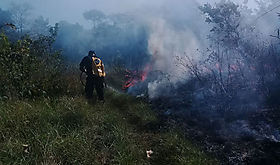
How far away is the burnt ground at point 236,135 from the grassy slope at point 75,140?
1.83ft

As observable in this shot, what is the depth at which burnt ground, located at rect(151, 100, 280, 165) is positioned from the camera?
4020 mm

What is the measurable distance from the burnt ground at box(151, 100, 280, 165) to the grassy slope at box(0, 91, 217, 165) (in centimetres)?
56

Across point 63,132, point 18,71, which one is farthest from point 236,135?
point 18,71

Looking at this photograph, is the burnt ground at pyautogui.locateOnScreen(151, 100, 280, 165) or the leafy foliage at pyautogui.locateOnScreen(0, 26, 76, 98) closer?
the burnt ground at pyautogui.locateOnScreen(151, 100, 280, 165)

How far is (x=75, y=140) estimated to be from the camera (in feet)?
11.5

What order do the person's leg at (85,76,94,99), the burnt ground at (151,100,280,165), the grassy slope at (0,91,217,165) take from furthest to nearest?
1. the person's leg at (85,76,94,99)
2. the burnt ground at (151,100,280,165)
3. the grassy slope at (0,91,217,165)

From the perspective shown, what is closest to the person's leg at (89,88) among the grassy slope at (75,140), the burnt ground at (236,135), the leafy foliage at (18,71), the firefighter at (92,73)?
the firefighter at (92,73)

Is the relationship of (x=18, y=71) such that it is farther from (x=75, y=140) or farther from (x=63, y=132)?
(x=75, y=140)

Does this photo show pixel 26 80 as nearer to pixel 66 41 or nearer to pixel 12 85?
pixel 12 85

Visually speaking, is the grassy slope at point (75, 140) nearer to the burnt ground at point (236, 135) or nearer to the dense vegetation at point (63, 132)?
the dense vegetation at point (63, 132)

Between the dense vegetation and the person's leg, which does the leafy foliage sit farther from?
the person's leg

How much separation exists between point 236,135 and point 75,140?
3790 mm

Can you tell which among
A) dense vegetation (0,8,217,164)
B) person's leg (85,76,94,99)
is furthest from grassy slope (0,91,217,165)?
person's leg (85,76,94,99)

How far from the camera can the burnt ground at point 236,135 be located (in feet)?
13.2
